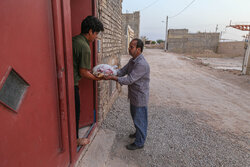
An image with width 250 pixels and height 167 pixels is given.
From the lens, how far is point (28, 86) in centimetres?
128

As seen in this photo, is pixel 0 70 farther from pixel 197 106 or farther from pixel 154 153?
pixel 197 106

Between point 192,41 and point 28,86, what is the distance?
32.3 m

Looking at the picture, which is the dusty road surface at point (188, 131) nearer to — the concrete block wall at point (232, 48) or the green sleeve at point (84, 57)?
the green sleeve at point (84, 57)

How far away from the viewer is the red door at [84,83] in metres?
2.58

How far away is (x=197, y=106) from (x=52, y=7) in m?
4.69

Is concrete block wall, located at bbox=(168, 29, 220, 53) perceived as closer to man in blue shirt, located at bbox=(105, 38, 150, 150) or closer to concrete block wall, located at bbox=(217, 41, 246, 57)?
concrete block wall, located at bbox=(217, 41, 246, 57)

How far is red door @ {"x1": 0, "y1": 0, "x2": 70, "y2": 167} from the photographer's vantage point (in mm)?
1046

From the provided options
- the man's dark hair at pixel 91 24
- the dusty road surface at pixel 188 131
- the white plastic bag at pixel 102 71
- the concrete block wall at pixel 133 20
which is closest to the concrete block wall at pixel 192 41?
the concrete block wall at pixel 133 20

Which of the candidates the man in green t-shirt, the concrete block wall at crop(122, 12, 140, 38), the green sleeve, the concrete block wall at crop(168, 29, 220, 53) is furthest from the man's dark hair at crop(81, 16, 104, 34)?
the concrete block wall at crop(168, 29, 220, 53)

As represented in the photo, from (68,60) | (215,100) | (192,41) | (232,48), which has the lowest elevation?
(215,100)

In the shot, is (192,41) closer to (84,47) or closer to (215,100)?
(215,100)

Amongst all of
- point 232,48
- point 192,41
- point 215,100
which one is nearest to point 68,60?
point 215,100

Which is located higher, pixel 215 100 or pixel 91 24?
pixel 91 24

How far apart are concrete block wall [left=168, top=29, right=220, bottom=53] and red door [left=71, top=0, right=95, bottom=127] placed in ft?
100
